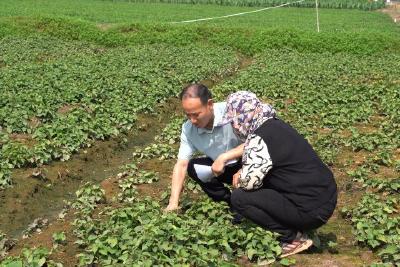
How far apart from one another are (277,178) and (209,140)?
2.77 feet

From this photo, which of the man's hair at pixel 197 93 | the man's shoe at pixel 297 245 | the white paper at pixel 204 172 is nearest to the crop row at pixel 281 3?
the white paper at pixel 204 172

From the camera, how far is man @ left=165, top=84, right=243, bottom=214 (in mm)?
5117

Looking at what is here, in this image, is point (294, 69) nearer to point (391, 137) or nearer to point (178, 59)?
point (178, 59)

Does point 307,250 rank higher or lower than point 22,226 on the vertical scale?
higher

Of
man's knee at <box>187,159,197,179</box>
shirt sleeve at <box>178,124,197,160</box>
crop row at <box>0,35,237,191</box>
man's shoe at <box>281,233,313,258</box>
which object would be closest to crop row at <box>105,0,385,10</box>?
crop row at <box>0,35,237,191</box>

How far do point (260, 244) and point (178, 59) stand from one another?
14119 mm

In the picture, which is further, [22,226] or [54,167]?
[54,167]

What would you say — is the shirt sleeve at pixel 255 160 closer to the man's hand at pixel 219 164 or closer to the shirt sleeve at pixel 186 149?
the man's hand at pixel 219 164

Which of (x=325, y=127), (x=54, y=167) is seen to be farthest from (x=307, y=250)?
(x=325, y=127)

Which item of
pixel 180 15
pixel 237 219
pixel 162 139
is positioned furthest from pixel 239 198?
pixel 180 15

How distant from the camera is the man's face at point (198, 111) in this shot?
5.09m

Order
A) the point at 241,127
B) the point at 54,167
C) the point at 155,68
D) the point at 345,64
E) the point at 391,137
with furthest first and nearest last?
the point at 345,64 → the point at 155,68 → the point at 391,137 → the point at 54,167 → the point at 241,127

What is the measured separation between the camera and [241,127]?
5109 millimetres

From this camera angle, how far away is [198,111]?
513cm
